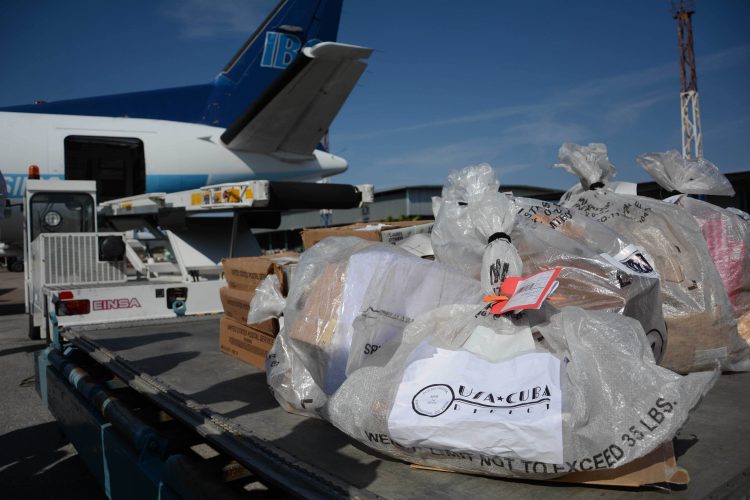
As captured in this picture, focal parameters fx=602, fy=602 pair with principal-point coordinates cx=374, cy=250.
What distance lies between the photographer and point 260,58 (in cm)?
1445

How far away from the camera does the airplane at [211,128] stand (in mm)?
10164

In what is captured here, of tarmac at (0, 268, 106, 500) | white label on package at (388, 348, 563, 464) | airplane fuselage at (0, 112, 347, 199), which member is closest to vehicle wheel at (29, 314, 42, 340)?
tarmac at (0, 268, 106, 500)

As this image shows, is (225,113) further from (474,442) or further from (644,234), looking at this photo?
(474,442)

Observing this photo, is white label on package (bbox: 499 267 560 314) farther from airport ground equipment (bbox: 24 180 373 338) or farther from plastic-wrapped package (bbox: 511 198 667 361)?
airport ground equipment (bbox: 24 180 373 338)

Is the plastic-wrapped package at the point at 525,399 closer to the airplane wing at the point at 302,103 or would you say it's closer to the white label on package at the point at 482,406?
the white label on package at the point at 482,406

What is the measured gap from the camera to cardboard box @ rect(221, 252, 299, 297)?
2.61 metres

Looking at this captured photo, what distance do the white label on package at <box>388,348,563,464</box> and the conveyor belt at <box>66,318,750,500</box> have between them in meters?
0.10

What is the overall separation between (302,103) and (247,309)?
803 cm

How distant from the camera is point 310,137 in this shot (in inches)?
452

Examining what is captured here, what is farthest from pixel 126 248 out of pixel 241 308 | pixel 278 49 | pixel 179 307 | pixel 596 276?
pixel 278 49

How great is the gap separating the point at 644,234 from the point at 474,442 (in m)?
1.76

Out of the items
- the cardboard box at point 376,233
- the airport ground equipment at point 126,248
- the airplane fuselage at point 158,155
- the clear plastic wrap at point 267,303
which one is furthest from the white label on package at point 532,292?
the airplane fuselage at point 158,155

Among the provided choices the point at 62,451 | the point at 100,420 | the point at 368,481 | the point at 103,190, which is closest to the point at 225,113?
the point at 103,190

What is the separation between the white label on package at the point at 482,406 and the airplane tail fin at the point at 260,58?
1353 cm
